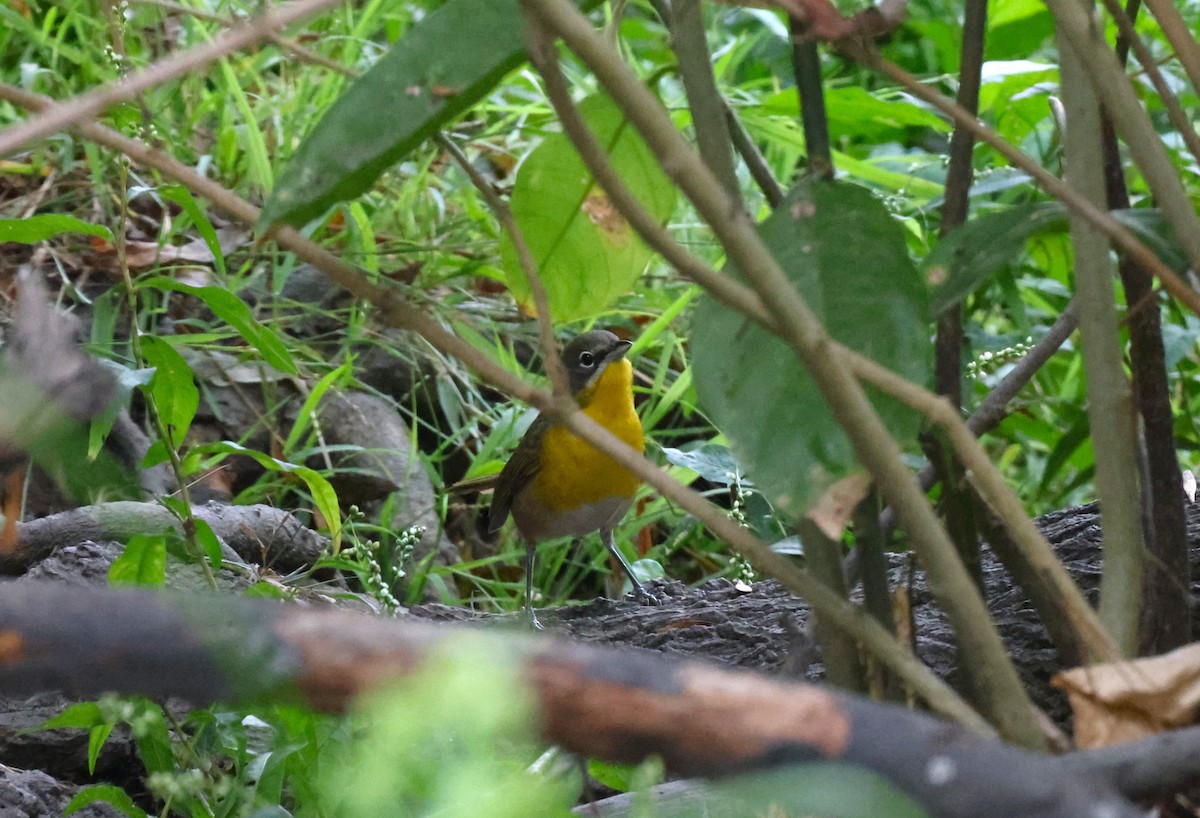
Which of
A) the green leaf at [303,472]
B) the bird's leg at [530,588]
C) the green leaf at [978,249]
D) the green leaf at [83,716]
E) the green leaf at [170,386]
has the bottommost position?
the bird's leg at [530,588]

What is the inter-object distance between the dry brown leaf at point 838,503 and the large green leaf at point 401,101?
327 millimetres

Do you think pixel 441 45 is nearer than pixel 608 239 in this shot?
Yes

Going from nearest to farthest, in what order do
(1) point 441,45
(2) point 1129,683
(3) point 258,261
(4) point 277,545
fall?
(2) point 1129,683
(1) point 441,45
(4) point 277,545
(3) point 258,261

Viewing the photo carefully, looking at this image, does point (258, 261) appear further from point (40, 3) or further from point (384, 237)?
point (40, 3)

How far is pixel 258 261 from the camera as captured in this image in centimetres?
353

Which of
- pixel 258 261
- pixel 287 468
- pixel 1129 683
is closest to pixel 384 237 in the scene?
pixel 258 261

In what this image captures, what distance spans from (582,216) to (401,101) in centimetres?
43

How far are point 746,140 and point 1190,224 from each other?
34 centimetres

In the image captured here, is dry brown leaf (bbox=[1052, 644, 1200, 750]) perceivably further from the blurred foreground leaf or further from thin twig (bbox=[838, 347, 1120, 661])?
the blurred foreground leaf

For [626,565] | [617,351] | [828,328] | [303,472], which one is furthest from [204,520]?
[617,351]

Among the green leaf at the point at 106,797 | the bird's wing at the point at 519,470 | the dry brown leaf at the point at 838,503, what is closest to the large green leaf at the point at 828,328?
the dry brown leaf at the point at 838,503

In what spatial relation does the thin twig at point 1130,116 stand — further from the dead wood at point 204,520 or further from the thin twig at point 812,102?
the dead wood at point 204,520

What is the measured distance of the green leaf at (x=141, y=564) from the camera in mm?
1328

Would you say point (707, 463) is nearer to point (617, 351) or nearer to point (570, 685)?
point (617, 351)
